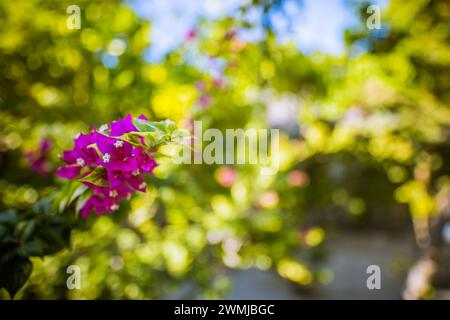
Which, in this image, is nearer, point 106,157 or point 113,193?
point 106,157

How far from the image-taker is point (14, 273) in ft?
3.14

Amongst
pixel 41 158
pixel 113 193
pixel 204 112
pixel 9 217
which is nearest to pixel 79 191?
pixel 113 193

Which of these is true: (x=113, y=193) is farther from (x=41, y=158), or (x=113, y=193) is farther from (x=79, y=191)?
(x=41, y=158)

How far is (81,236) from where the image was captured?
6.38 feet

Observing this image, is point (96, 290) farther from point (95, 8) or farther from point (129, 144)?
point (95, 8)

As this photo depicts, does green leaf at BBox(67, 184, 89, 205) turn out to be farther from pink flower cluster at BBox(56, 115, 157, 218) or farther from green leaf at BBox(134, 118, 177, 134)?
green leaf at BBox(134, 118, 177, 134)

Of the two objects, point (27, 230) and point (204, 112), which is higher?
point (204, 112)

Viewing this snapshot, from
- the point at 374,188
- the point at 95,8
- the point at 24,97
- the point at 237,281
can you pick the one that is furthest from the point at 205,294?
the point at 374,188

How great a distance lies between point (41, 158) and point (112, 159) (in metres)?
0.99

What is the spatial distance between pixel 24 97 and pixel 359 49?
2.15 m

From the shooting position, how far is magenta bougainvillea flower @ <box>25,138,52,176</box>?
5.22ft

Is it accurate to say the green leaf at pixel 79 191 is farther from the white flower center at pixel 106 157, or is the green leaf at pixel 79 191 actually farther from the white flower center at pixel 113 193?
the white flower center at pixel 106 157

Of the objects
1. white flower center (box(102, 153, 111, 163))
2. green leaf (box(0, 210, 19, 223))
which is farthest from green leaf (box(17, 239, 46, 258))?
white flower center (box(102, 153, 111, 163))

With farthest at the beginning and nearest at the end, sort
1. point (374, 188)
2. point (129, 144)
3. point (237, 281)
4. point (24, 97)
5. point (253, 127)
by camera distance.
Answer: point (374, 188), point (237, 281), point (253, 127), point (24, 97), point (129, 144)
